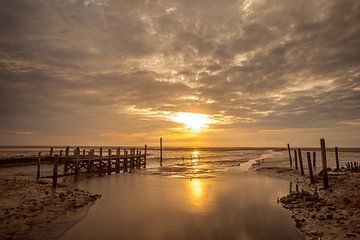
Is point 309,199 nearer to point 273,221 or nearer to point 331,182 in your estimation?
point 273,221

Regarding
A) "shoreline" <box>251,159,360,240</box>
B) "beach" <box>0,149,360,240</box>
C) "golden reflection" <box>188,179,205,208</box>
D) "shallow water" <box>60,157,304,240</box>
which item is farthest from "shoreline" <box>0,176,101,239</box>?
"shoreline" <box>251,159,360,240</box>

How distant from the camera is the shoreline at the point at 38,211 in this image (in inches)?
402

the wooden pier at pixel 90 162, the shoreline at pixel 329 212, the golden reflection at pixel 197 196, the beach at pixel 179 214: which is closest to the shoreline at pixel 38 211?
the beach at pixel 179 214

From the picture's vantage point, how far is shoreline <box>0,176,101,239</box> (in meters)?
10.2

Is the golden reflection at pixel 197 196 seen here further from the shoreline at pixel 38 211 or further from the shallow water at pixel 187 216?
the shoreline at pixel 38 211

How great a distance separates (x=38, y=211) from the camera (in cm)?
1269

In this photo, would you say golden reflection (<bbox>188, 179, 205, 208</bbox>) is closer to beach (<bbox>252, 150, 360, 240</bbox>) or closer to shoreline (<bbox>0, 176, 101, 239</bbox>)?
beach (<bbox>252, 150, 360, 240</bbox>)

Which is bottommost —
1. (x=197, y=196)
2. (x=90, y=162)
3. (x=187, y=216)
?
(x=187, y=216)

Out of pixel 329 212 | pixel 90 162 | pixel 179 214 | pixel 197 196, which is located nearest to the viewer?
pixel 329 212

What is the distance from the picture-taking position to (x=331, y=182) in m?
20.6

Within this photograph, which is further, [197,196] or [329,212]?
[197,196]

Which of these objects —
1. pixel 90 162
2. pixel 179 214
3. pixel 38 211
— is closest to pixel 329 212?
pixel 179 214

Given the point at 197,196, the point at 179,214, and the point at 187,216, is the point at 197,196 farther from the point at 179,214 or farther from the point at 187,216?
the point at 187,216

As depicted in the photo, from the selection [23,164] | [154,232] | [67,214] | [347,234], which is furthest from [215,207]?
[23,164]
